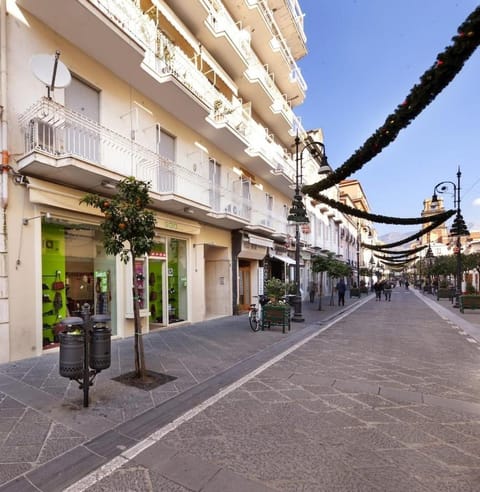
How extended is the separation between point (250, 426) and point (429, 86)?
12.8 ft

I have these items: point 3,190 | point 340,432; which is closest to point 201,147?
point 3,190

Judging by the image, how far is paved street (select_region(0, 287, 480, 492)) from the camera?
281 centimetres

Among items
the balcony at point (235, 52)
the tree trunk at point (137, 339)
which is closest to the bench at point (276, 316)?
the tree trunk at point (137, 339)

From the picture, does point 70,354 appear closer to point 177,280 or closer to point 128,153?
point 128,153

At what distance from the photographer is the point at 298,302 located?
13.0 meters

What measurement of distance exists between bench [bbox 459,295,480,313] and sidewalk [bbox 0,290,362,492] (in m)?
12.9

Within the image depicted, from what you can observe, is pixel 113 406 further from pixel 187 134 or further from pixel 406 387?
pixel 187 134

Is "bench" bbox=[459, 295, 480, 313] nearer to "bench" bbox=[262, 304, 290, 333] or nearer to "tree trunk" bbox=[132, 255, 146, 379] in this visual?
"bench" bbox=[262, 304, 290, 333]

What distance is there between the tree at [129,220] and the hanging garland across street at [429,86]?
3.28 metres

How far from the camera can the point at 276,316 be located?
34.3ft

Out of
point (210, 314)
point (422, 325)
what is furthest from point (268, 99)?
point (422, 325)

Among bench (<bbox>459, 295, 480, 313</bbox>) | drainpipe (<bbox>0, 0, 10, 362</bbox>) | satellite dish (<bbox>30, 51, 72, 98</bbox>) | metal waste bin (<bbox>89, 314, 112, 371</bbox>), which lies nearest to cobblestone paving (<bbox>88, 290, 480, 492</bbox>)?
metal waste bin (<bbox>89, 314, 112, 371</bbox>)

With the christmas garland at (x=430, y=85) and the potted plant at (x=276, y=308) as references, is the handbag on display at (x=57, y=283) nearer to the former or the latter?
the potted plant at (x=276, y=308)

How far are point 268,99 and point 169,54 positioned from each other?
8151 mm
